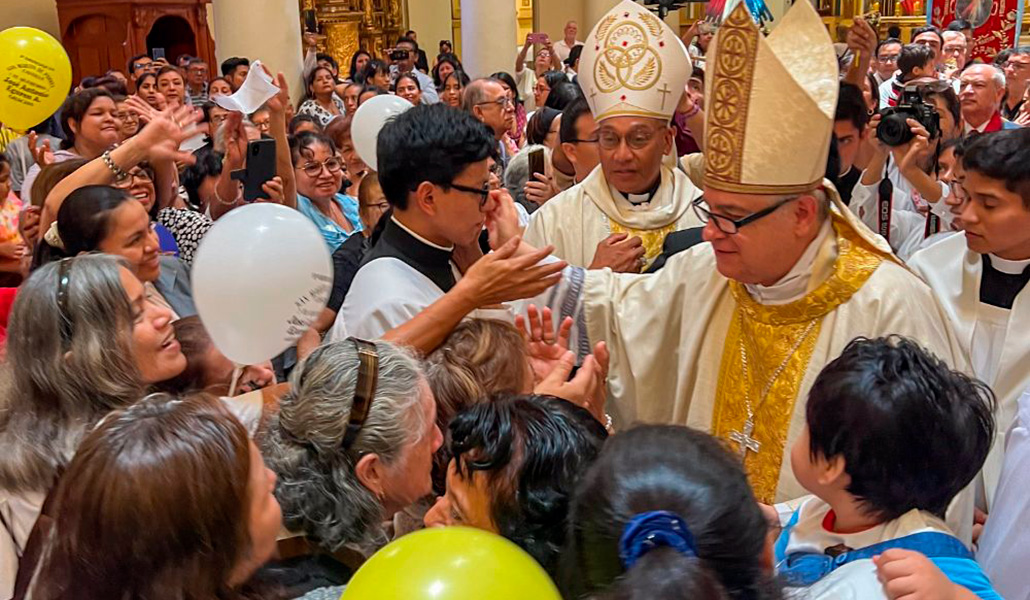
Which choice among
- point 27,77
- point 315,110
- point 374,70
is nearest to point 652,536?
point 27,77

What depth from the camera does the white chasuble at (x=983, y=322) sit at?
9.37ft

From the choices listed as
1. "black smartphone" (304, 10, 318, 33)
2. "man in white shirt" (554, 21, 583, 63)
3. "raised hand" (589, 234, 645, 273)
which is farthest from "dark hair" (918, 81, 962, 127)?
"black smartphone" (304, 10, 318, 33)

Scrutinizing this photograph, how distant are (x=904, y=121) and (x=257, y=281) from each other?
3.50m

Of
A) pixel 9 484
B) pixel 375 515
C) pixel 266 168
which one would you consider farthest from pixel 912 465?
pixel 266 168

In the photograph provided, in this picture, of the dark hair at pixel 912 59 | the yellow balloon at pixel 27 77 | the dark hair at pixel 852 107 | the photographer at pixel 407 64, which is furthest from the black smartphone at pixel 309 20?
the dark hair at pixel 852 107

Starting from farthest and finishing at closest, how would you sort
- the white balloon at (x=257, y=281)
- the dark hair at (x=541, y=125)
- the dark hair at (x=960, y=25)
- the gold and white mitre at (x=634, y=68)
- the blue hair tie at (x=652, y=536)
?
the dark hair at (x=960, y=25) → the dark hair at (x=541, y=125) → the gold and white mitre at (x=634, y=68) → the white balloon at (x=257, y=281) → the blue hair tie at (x=652, y=536)

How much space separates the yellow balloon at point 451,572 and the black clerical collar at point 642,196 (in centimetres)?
278

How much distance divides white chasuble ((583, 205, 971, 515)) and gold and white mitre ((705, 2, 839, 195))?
24 centimetres

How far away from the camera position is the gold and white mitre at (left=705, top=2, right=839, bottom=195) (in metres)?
2.50

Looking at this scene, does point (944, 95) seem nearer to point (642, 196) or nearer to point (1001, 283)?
point (642, 196)

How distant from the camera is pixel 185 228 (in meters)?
4.54

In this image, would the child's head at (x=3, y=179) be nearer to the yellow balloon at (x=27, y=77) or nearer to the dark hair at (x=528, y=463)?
the yellow balloon at (x=27, y=77)

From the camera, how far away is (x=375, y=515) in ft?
5.98

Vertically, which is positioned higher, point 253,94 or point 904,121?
point 253,94
